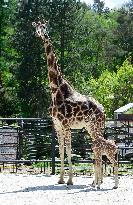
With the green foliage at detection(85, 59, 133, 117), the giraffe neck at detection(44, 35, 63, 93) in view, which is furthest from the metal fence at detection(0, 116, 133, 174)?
the green foliage at detection(85, 59, 133, 117)

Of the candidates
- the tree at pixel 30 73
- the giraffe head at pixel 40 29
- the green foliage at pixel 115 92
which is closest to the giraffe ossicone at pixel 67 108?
the giraffe head at pixel 40 29

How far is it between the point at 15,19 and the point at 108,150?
28.8 metres

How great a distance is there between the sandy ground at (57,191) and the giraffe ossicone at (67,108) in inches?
24.1

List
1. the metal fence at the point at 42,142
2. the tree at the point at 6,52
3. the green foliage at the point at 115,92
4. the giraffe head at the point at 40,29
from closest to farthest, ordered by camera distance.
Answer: the giraffe head at the point at 40,29 → the metal fence at the point at 42,142 → the green foliage at the point at 115,92 → the tree at the point at 6,52

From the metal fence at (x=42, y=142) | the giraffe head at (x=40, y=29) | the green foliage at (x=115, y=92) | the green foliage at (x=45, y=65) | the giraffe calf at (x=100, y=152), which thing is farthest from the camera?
the green foliage at (x=45, y=65)

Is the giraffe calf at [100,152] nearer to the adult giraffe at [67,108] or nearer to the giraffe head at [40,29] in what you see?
the adult giraffe at [67,108]

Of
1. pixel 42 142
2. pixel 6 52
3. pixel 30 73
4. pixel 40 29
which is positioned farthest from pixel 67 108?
pixel 6 52

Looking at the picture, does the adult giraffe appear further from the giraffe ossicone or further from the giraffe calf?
the giraffe calf

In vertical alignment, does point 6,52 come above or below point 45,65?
above

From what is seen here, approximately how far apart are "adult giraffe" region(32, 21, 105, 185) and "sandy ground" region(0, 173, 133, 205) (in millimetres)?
612

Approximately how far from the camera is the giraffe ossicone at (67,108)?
1037cm

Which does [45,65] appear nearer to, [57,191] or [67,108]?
[67,108]

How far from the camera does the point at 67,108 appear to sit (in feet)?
34.0

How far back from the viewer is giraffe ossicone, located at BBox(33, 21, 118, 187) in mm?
10367
